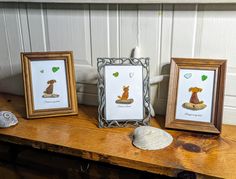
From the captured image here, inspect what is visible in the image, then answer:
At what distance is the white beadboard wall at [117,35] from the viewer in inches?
37.6

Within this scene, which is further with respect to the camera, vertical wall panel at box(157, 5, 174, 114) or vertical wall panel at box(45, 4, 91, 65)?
vertical wall panel at box(45, 4, 91, 65)

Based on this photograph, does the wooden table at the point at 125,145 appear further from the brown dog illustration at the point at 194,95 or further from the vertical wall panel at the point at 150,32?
the vertical wall panel at the point at 150,32

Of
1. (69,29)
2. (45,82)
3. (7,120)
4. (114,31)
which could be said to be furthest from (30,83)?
(114,31)

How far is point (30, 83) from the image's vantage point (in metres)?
1.07

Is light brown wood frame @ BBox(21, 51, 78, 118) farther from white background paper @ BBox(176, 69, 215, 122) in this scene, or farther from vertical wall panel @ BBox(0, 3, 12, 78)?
white background paper @ BBox(176, 69, 215, 122)

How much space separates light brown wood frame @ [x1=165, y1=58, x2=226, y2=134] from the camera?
3.00ft

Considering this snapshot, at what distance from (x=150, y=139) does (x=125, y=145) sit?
0.08 meters

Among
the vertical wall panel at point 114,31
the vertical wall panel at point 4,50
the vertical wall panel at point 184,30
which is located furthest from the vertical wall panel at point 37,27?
the vertical wall panel at point 184,30

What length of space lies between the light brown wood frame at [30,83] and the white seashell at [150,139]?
1.07ft

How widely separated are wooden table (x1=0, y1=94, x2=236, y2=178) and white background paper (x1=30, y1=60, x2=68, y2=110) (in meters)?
0.06

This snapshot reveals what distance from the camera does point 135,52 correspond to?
1.05m

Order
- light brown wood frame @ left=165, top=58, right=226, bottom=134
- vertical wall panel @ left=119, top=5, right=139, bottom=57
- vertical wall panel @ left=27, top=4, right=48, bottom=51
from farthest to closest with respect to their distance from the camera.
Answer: vertical wall panel @ left=27, top=4, right=48, bottom=51
vertical wall panel @ left=119, top=5, right=139, bottom=57
light brown wood frame @ left=165, top=58, right=226, bottom=134

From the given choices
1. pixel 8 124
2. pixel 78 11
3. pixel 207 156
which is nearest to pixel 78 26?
pixel 78 11

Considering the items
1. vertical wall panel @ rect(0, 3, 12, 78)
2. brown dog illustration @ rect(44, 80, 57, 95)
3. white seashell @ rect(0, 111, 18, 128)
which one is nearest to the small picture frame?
brown dog illustration @ rect(44, 80, 57, 95)
